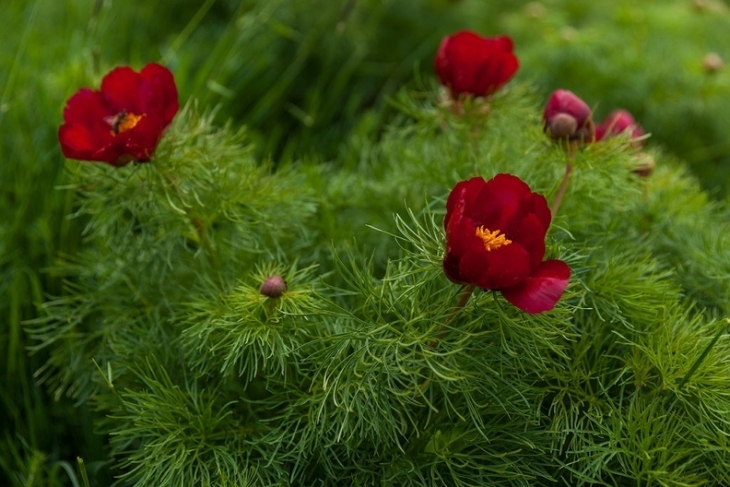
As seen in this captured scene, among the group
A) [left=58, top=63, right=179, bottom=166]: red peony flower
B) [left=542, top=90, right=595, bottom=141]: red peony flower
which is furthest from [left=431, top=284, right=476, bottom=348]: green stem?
[left=58, top=63, right=179, bottom=166]: red peony flower

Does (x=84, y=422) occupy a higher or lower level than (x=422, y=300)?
lower

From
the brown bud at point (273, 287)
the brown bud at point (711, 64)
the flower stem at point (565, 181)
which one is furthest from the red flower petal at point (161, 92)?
the brown bud at point (711, 64)

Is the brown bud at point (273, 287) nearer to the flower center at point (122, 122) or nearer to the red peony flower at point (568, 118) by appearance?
the flower center at point (122, 122)

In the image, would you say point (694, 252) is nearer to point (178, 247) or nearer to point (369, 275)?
point (369, 275)

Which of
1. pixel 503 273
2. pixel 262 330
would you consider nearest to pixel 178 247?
pixel 262 330

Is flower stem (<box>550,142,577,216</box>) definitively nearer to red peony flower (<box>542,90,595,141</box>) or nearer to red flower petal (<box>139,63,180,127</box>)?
red peony flower (<box>542,90,595,141</box>)

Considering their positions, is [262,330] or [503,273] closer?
[503,273]
